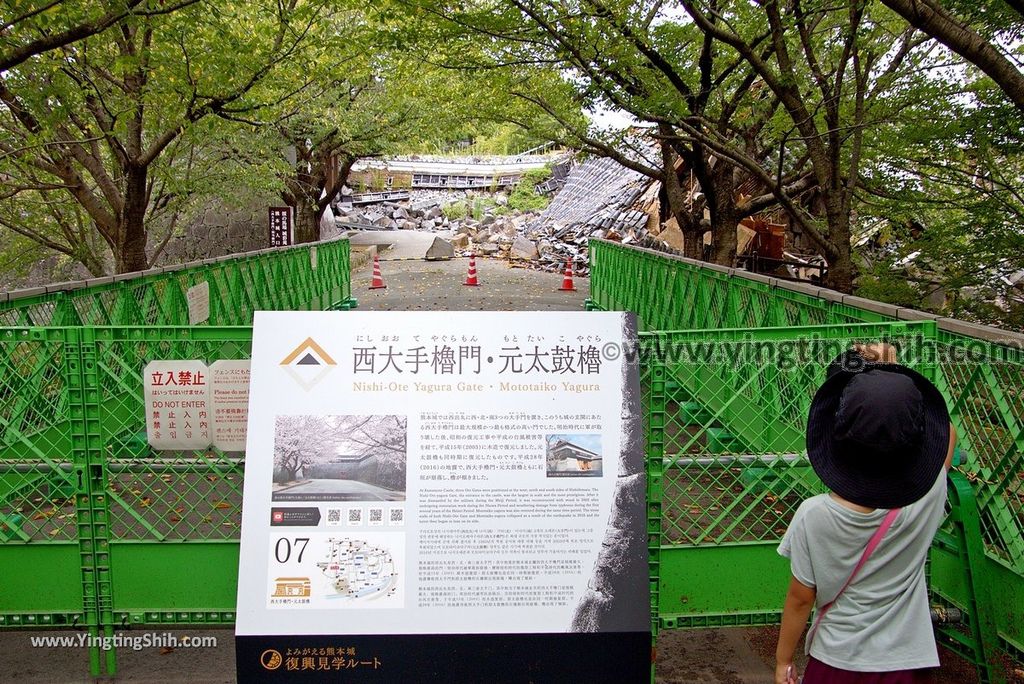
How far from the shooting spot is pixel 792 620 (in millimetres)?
2592

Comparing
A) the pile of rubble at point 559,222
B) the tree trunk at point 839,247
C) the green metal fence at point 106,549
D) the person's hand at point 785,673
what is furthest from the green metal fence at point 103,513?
the pile of rubble at point 559,222

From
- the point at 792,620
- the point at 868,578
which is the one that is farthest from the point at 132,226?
the point at 868,578

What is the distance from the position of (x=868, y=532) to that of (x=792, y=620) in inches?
14.5

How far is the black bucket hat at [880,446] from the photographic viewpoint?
2379mm

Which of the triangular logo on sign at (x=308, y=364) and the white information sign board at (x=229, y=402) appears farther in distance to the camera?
the white information sign board at (x=229, y=402)

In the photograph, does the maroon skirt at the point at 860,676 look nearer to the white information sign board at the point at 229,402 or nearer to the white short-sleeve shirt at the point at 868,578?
the white short-sleeve shirt at the point at 868,578

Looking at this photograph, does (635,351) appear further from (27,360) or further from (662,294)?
(662,294)

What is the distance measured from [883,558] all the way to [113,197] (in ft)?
41.9

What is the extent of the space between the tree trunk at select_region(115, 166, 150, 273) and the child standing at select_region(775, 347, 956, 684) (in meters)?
11.7

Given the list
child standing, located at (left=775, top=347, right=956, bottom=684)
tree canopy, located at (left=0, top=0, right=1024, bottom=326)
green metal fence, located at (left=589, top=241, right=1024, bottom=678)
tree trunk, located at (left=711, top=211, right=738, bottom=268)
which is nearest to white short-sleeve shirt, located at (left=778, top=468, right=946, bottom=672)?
child standing, located at (left=775, top=347, right=956, bottom=684)

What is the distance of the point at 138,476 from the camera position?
4.30 meters

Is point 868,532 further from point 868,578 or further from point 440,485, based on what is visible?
point 440,485

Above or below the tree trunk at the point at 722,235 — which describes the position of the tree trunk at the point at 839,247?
below

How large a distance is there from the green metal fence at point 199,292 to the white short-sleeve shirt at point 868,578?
4.86 meters
